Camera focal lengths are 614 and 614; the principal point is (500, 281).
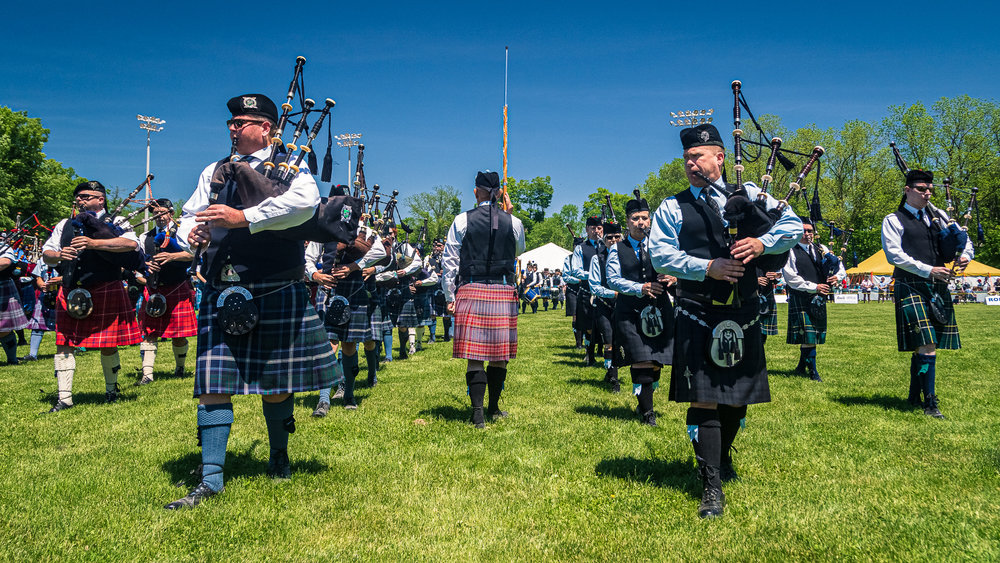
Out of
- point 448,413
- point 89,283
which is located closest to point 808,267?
point 448,413

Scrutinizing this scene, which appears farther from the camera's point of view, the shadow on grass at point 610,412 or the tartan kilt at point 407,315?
the tartan kilt at point 407,315

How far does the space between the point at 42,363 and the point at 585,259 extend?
8.16m

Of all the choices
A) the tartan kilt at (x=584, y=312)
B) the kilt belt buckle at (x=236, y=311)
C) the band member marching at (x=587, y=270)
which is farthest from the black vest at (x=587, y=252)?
the kilt belt buckle at (x=236, y=311)

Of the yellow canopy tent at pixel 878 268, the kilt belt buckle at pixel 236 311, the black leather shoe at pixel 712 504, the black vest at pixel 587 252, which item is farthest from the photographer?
the yellow canopy tent at pixel 878 268

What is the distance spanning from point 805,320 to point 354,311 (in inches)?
227

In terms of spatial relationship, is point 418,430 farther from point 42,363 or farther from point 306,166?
point 42,363

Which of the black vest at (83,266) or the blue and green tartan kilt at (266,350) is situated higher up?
the black vest at (83,266)

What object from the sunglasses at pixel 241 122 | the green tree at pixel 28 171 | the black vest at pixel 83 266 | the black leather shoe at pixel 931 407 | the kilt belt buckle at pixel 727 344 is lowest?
the black leather shoe at pixel 931 407

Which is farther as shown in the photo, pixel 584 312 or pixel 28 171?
pixel 28 171

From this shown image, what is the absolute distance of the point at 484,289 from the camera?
515cm

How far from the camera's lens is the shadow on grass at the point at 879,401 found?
579 cm

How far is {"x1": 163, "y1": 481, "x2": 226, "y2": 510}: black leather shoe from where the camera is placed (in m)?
3.14

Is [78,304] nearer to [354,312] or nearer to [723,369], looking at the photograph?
[354,312]

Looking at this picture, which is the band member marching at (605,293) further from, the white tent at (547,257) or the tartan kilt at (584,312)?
the white tent at (547,257)
